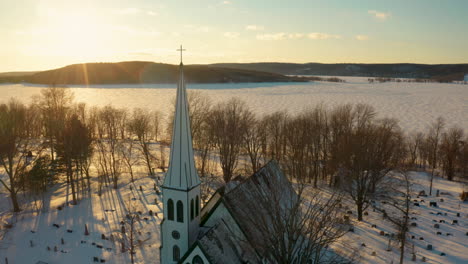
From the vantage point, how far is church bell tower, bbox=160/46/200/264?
55.1ft

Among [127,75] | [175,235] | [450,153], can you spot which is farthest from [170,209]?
[127,75]

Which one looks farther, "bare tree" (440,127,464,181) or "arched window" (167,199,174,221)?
"bare tree" (440,127,464,181)

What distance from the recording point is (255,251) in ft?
58.1

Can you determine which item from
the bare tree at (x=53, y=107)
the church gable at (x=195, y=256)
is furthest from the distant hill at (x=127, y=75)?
the church gable at (x=195, y=256)

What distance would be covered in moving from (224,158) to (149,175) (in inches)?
499

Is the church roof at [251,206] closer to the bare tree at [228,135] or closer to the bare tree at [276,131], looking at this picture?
the bare tree at [228,135]

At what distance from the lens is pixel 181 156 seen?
56.2 feet

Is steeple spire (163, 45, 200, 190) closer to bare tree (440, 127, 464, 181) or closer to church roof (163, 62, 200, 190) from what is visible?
church roof (163, 62, 200, 190)

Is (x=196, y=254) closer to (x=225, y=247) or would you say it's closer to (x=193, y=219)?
(x=225, y=247)

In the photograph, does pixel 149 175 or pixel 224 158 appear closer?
pixel 224 158

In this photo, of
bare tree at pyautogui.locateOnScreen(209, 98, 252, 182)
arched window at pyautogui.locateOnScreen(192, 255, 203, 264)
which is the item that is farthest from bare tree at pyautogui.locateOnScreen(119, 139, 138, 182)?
arched window at pyautogui.locateOnScreen(192, 255, 203, 264)

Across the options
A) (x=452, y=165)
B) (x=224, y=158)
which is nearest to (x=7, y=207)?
(x=224, y=158)

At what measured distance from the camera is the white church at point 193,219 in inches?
652

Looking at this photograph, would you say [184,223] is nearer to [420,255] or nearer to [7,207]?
[420,255]
